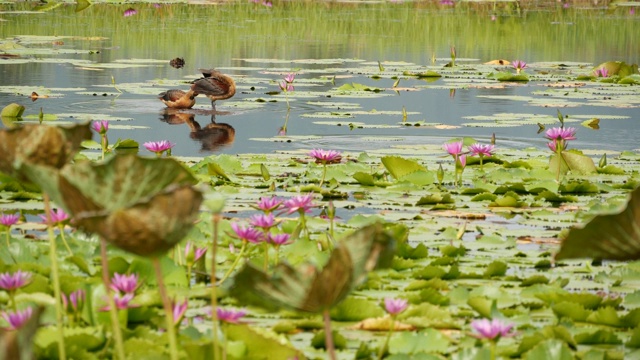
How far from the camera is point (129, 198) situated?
1.45 meters

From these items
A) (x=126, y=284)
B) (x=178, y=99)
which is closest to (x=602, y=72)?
(x=178, y=99)

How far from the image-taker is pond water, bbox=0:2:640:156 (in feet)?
20.2

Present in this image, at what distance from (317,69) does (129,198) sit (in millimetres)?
8149

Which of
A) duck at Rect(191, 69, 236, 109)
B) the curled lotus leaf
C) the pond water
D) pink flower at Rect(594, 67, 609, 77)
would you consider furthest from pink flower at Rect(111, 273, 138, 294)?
pink flower at Rect(594, 67, 609, 77)

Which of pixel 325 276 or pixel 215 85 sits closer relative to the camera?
pixel 325 276

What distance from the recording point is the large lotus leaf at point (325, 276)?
1311 millimetres

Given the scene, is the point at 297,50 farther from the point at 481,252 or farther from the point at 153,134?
the point at 481,252

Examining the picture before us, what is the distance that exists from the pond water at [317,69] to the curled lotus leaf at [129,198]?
3.86m

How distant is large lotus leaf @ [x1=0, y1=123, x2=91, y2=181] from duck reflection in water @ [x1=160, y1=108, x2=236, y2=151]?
3801mm

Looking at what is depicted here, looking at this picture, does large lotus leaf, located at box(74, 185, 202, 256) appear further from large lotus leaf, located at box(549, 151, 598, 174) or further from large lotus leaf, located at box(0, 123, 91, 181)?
large lotus leaf, located at box(549, 151, 598, 174)

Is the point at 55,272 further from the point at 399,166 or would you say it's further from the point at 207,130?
the point at 207,130

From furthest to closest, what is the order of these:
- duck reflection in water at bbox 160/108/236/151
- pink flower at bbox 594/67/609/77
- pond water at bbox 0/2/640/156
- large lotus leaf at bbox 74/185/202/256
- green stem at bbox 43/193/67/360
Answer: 1. pink flower at bbox 594/67/609/77
2. pond water at bbox 0/2/640/156
3. duck reflection in water at bbox 160/108/236/151
4. green stem at bbox 43/193/67/360
5. large lotus leaf at bbox 74/185/202/256

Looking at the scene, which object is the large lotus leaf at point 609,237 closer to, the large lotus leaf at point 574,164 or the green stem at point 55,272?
the green stem at point 55,272

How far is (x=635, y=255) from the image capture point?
1.48m
